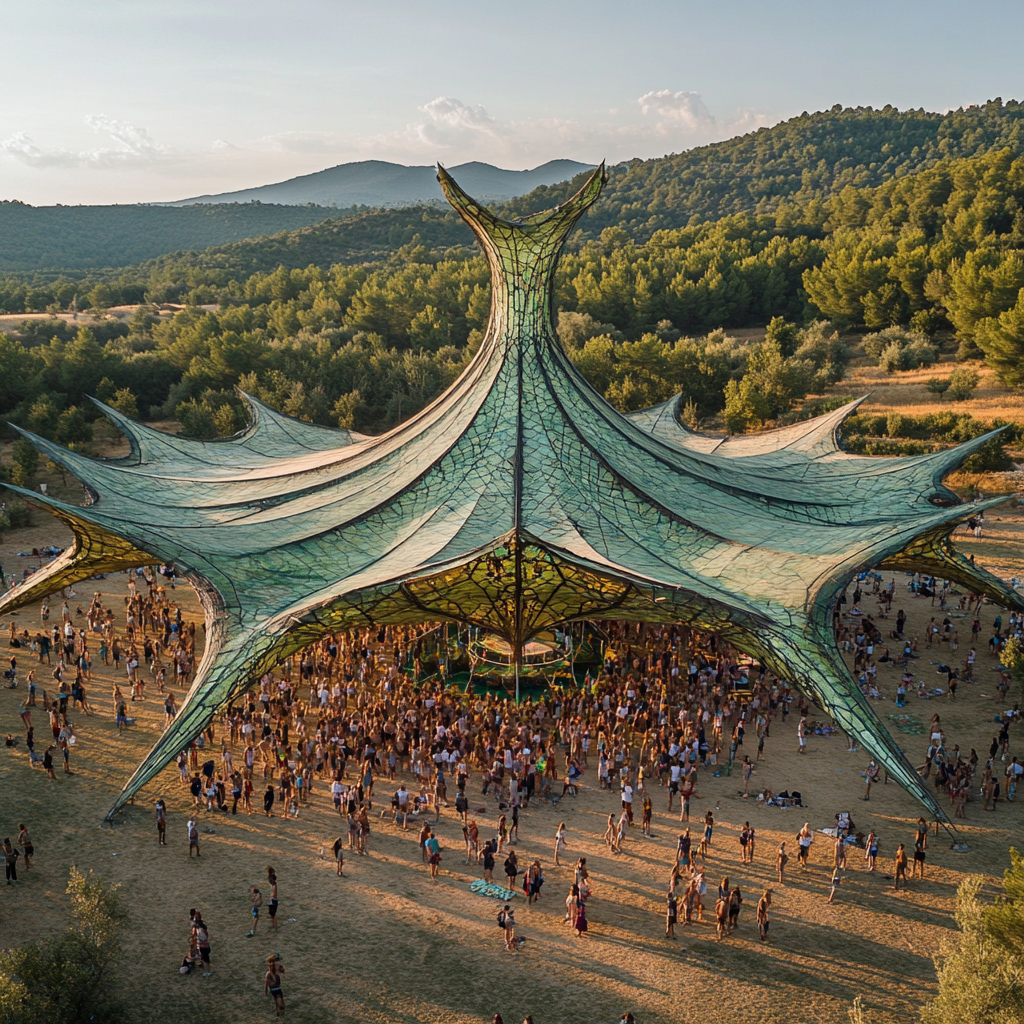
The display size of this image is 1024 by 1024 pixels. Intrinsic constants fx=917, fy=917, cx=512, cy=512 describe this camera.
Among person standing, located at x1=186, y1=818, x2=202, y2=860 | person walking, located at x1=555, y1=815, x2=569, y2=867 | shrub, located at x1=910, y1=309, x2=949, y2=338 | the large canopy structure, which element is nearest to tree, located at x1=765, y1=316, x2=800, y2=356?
shrub, located at x1=910, y1=309, x2=949, y2=338

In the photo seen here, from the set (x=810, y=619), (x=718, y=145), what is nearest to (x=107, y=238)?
(x=718, y=145)

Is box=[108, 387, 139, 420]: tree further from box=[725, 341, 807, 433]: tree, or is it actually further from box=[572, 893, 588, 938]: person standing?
box=[572, 893, 588, 938]: person standing

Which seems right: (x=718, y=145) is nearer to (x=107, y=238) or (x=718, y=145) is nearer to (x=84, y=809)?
(x=107, y=238)

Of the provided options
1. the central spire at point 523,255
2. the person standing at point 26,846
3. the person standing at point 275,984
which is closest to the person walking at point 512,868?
the person standing at point 275,984

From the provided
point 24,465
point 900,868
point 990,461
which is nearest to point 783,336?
point 990,461

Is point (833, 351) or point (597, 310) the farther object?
point (597, 310)

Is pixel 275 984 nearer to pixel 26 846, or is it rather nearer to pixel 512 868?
pixel 512 868
